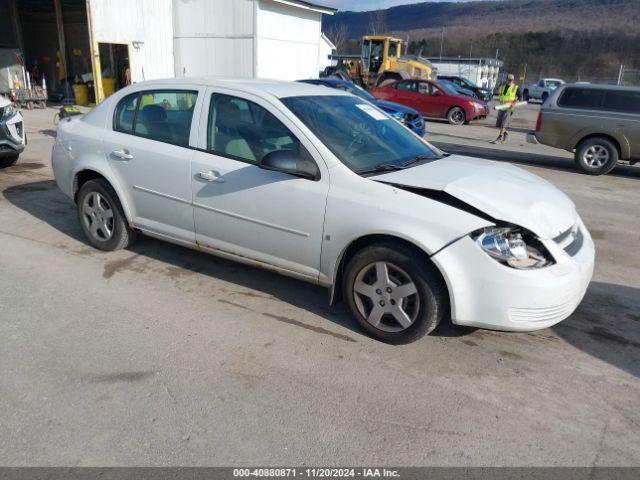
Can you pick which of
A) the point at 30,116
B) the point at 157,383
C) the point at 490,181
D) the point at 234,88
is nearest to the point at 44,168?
the point at 234,88

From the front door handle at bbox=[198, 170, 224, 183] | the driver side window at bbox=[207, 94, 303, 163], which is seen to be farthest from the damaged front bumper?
the front door handle at bbox=[198, 170, 224, 183]

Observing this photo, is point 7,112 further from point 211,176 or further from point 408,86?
point 408,86

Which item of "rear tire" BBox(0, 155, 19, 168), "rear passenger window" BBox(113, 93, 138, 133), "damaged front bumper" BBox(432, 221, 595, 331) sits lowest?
"rear tire" BBox(0, 155, 19, 168)

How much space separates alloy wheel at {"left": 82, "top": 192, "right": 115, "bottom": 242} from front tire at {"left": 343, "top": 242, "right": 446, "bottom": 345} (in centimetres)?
262

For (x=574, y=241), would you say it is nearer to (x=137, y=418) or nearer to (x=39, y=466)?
(x=137, y=418)

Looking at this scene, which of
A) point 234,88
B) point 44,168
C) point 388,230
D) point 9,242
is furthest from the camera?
point 44,168

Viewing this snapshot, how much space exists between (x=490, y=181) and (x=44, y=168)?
7915 mm

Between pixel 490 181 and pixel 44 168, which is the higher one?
pixel 490 181

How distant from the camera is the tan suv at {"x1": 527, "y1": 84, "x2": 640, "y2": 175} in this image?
10289mm

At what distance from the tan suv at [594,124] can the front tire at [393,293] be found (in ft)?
29.6

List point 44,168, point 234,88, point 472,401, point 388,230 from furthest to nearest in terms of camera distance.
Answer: point 44,168
point 234,88
point 388,230
point 472,401

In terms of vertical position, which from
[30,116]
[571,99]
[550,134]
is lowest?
[30,116]

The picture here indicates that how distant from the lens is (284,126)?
385 centimetres

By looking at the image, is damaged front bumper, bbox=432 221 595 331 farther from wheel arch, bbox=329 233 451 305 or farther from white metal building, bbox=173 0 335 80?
white metal building, bbox=173 0 335 80
